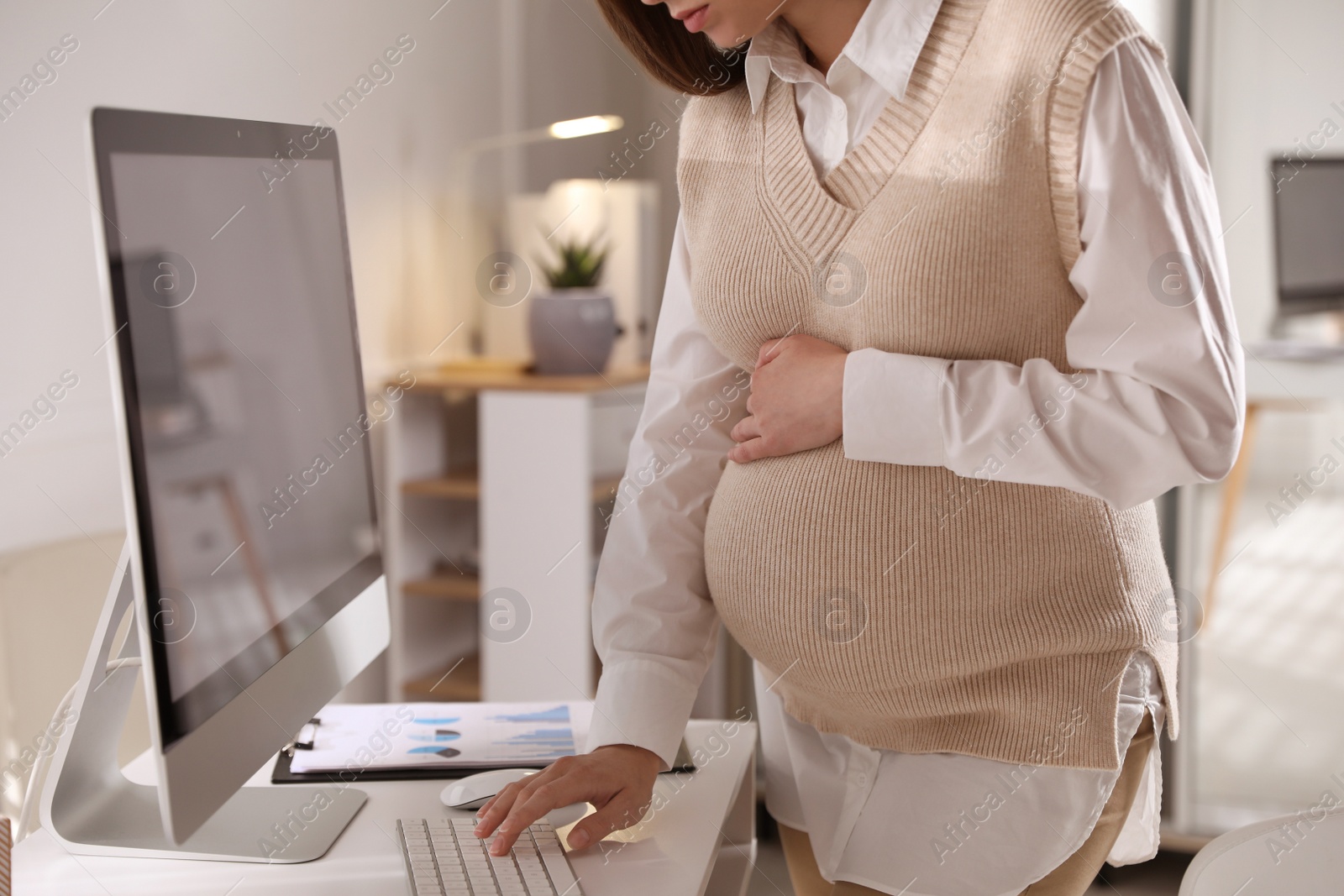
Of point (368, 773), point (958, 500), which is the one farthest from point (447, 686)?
point (958, 500)

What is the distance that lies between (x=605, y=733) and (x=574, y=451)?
1.41 meters

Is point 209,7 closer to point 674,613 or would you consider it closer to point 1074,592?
point 674,613

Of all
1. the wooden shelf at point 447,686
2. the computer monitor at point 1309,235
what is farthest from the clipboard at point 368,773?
the computer monitor at point 1309,235

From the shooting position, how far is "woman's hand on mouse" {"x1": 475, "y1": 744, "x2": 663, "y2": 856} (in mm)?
821

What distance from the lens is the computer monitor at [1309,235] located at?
2.09 metres

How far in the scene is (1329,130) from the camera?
6.77 feet

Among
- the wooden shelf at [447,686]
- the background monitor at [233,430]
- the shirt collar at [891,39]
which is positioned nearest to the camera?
the background monitor at [233,430]

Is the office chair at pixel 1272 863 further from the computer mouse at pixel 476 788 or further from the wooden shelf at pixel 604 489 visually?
the wooden shelf at pixel 604 489

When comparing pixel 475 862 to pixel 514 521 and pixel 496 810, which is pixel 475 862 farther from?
pixel 514 521

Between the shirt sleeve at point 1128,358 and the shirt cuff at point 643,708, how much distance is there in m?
0.32

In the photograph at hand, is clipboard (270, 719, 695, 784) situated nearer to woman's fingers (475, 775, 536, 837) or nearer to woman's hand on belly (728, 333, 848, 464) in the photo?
woman's fingers (475, 775, 536, 837)

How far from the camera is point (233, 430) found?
0.76 metres

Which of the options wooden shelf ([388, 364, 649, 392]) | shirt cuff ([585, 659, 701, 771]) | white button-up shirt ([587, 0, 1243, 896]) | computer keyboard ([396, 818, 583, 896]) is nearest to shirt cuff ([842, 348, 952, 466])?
white button-up shirt ([587, 0, 1243, 896])

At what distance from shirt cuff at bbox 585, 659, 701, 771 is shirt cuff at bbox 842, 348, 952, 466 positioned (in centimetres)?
27
